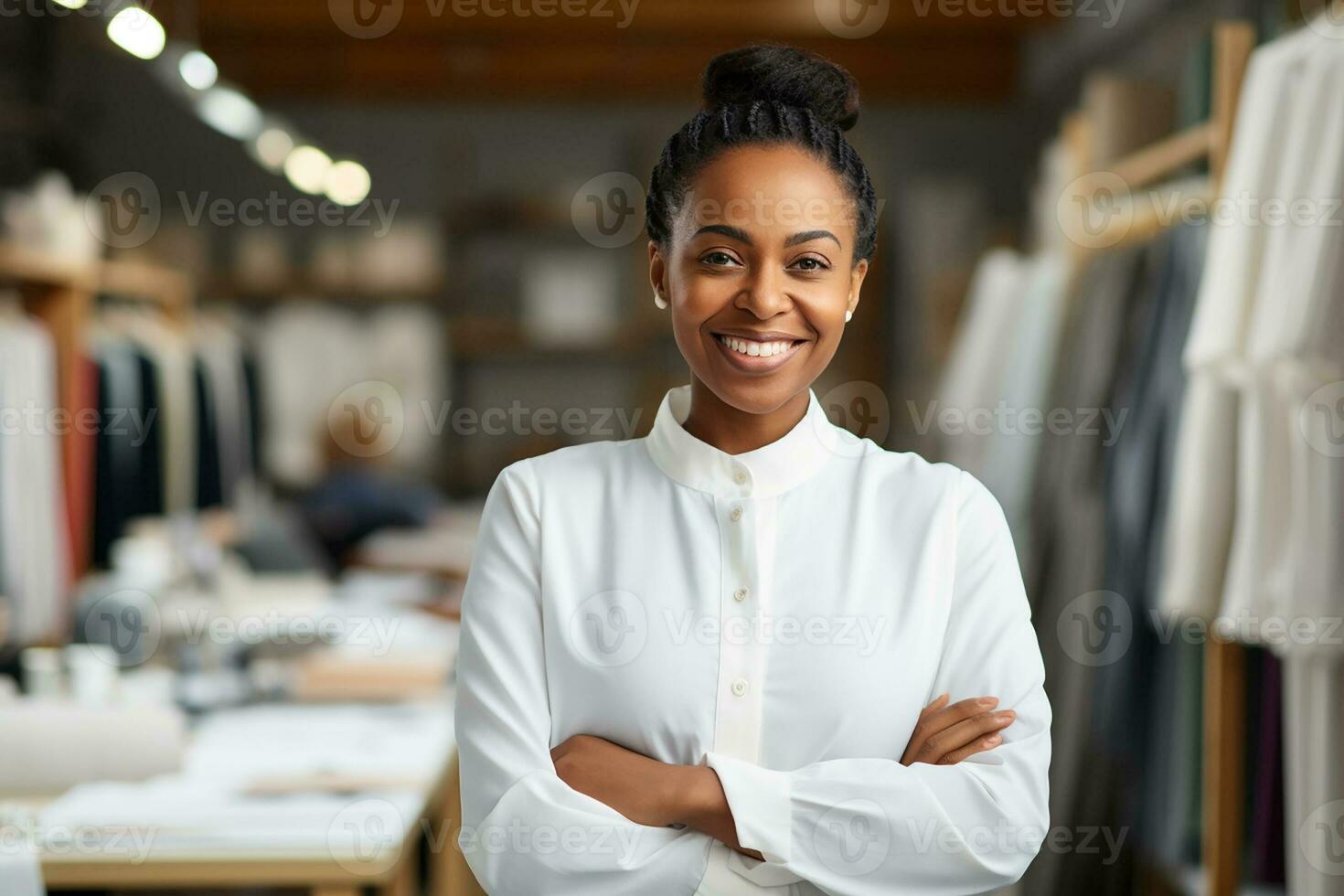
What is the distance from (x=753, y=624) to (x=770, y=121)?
1.36 ft

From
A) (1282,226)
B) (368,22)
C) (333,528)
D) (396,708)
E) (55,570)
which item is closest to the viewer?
(1282,226)

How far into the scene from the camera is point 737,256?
1041 millimetres

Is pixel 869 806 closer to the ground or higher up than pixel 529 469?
closer to the ground

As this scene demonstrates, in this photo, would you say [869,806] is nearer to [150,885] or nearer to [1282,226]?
[150,885]

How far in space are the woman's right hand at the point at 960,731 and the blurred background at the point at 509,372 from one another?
3.05 ft

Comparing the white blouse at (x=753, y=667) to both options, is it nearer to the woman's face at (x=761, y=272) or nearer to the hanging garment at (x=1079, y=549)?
the woman's face at (x=761, y=272)

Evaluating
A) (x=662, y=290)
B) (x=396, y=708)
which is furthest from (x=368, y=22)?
(x=662, y=290)

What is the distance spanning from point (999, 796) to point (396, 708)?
1.65 meters

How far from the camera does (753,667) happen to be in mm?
1075

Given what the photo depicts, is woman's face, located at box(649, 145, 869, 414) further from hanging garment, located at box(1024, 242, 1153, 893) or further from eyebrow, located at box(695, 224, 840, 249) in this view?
hanging garment, located at box(1024, 242, 1153, 893)

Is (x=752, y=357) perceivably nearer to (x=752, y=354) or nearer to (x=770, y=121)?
(x=752, y=354)

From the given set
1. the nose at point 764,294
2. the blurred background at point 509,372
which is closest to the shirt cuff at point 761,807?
the nose at point 764,294

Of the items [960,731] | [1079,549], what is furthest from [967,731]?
[1079,549]

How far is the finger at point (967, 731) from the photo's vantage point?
1.06 m
